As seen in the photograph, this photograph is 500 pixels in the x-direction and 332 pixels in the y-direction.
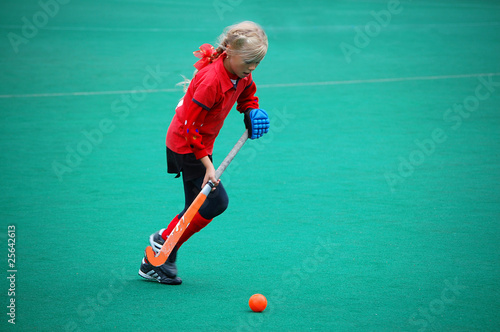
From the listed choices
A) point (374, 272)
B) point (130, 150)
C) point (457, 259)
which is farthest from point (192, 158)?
point (130, 150)

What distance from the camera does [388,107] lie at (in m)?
8.05

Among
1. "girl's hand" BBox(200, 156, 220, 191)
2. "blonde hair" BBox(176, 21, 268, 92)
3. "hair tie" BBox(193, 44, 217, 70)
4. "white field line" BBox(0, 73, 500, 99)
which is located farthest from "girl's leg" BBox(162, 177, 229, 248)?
"white field line" BBox(0, 73, 500, 99)

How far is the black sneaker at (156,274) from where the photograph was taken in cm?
357

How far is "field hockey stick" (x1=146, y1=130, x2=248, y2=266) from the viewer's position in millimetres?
3365

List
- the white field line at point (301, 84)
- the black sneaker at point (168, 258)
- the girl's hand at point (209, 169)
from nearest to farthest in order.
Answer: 1. the girl's hand at point (209, 169)
2. the black sneaker at point (168, 258)
3. the white field line at point (301, 84)

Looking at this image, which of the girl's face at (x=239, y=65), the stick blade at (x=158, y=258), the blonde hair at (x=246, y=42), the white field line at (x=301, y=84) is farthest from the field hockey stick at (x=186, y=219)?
the white field line at (x=301, y=84)

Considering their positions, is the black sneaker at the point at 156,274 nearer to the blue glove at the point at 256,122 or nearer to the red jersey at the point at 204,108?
the red jersey at the point at 204,108

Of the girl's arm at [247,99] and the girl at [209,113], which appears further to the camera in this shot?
the girl's arm at [247,99]

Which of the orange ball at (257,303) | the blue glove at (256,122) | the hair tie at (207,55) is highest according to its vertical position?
the hair tie at (207,55)

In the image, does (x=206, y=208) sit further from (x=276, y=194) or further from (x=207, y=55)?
(x=276, y=194)

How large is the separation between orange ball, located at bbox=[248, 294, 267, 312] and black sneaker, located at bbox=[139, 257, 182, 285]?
56cm

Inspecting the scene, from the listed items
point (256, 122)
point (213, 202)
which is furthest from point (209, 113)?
point (213, 202)

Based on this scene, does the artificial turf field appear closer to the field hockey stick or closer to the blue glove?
the field hockey stick

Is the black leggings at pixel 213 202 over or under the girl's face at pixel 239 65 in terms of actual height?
under
